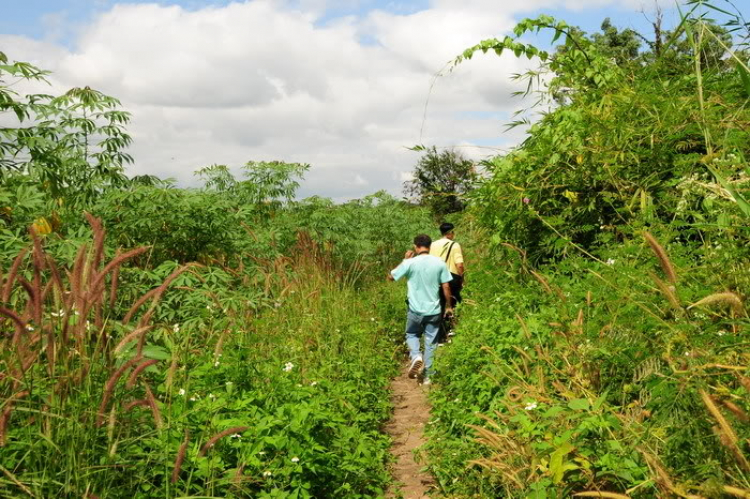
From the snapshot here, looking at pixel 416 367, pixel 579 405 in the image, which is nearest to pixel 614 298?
pixel 579 405

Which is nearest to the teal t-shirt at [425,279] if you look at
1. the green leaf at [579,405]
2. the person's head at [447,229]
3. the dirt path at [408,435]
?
the dirt path at [408,435]

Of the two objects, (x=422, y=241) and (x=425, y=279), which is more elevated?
(x=422, y=241)

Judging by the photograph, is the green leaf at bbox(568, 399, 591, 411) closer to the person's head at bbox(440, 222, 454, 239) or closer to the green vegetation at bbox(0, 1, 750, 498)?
the green vegetation at bbox(0, 1, 750, 498)

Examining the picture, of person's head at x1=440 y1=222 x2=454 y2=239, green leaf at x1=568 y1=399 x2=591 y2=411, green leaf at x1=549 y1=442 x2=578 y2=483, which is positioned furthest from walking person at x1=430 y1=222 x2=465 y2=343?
green leaf at x1=549 y1=442 x2=578 y2=483

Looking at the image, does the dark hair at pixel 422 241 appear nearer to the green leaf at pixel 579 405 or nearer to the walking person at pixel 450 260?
the walking person at pixel 450 260

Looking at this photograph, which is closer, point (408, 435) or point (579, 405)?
point (579, 405)

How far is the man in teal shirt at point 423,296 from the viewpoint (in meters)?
8.20

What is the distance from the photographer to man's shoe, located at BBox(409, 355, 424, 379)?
818 cm

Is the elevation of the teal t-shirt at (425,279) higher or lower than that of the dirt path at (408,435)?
higher

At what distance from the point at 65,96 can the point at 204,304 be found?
2.72 meters

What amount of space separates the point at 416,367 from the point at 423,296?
33.7 inches

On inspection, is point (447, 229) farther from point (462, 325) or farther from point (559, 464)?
point (559, 464)

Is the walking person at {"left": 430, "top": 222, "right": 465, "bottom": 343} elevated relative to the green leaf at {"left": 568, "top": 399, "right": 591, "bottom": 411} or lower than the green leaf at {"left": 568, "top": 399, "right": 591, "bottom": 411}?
elevated

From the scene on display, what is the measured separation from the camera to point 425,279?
8.20m
